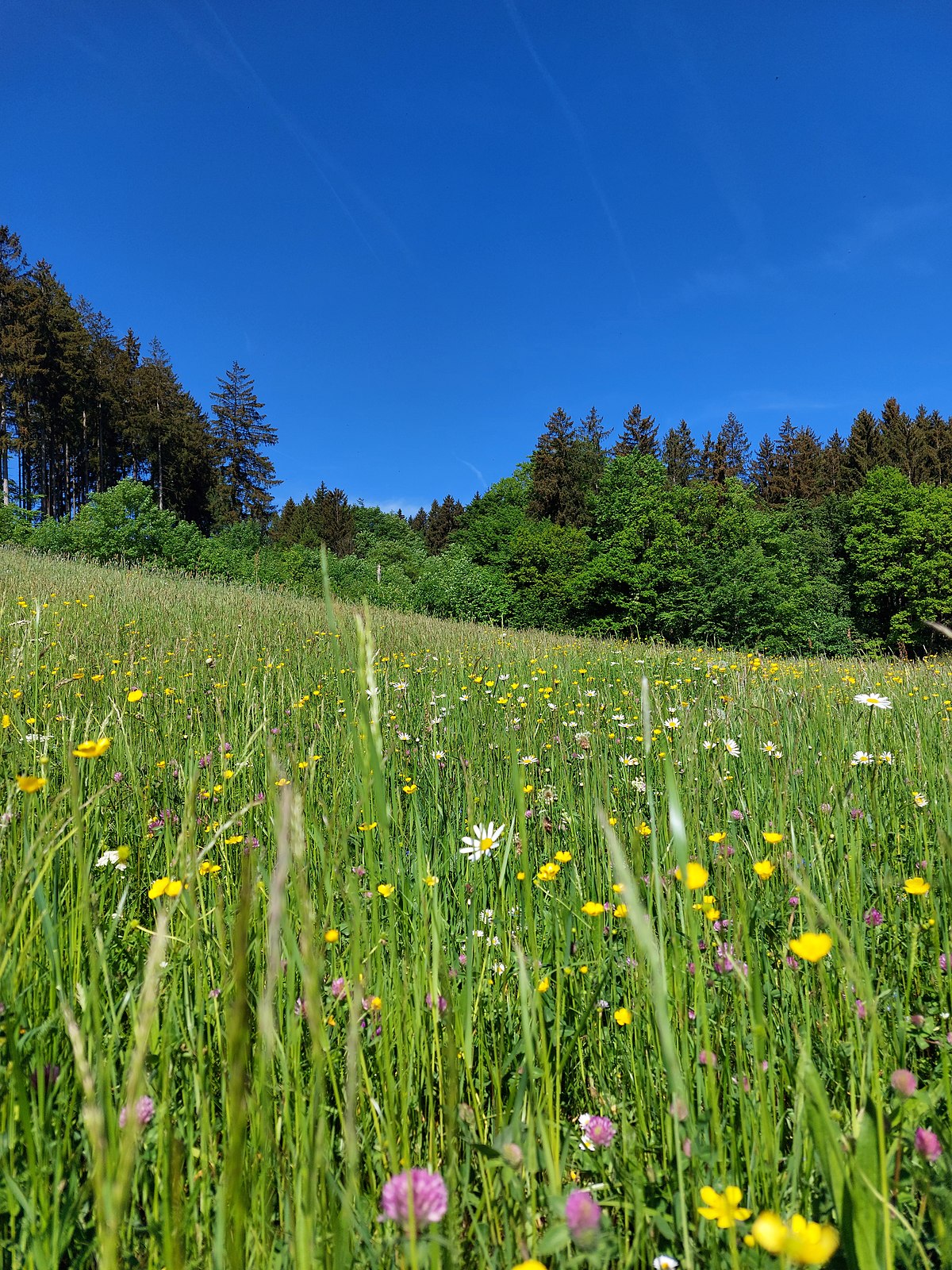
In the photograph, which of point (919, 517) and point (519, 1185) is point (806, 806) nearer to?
point (519, 1185)

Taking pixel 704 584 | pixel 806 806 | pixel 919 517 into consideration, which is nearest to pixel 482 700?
pixel 806 806

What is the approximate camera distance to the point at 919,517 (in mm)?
26859

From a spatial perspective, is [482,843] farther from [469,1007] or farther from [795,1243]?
[795,1243]

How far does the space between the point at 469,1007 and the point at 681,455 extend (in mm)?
44488

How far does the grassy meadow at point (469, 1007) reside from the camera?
0.63 meters

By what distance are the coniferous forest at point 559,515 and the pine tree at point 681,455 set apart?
15 cm

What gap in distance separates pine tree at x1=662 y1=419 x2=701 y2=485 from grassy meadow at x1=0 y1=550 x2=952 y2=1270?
40468 millimetres

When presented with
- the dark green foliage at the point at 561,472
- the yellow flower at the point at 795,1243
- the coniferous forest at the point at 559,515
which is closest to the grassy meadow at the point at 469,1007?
the yellow flower at the point at 795,1243

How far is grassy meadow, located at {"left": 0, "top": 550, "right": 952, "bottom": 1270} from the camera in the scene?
24.7 inches

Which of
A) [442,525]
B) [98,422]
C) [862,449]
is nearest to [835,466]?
[862,449]

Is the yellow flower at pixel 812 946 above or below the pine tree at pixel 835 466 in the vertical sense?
below

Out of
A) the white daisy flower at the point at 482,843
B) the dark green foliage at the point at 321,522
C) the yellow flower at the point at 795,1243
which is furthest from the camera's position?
the dark green foliage at the point at 321,522

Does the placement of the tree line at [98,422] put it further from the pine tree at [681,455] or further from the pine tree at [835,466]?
the pine tree at [835,466]

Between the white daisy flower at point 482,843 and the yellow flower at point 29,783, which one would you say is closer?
the yellow flower at point 29,783
